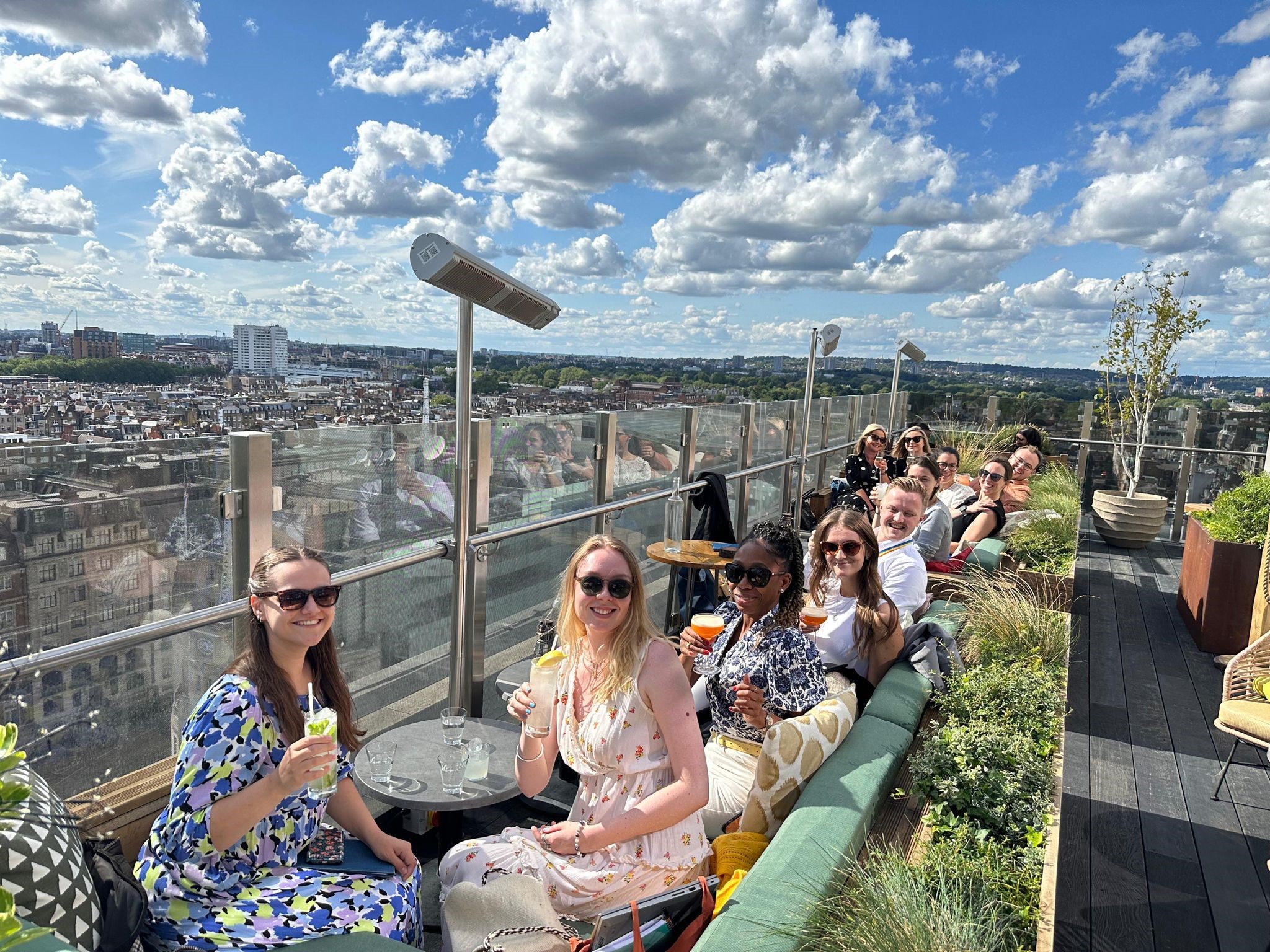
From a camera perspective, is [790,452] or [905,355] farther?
[905,355]

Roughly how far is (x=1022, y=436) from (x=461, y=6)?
9.88 meters

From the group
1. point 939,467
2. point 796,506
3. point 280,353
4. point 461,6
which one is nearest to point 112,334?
point 280,353

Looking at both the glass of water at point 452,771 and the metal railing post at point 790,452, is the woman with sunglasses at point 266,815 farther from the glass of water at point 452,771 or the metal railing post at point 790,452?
the metal railing post at point 790,452

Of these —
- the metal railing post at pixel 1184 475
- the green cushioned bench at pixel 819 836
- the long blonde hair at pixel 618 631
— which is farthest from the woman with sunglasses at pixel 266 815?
the metal railing post at pixel 1184 475

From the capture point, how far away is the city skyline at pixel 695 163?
10523mm

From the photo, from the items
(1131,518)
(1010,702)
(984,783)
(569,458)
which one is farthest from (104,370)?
(1131,518)

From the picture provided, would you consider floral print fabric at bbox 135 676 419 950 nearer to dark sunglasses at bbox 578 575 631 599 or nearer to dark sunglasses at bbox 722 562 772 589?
dark sunglasses at bbox 578 575 631 599

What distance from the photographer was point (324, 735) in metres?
1.90

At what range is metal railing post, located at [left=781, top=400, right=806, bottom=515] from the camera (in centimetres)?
899

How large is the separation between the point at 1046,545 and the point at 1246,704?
282 centimetres

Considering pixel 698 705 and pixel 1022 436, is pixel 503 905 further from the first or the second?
pixel 1022 436

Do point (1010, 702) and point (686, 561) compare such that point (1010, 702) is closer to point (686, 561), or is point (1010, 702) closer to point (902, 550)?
point (902, 550)

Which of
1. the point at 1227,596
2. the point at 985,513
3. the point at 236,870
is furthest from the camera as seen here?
the point at 985,513

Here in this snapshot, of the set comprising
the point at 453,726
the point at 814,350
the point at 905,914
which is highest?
Result: the point at 814,350
